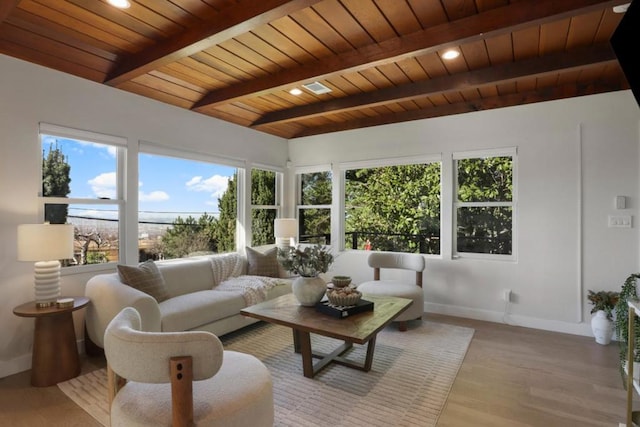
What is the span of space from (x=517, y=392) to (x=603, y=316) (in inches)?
63.8

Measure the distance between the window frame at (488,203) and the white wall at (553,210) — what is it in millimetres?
53

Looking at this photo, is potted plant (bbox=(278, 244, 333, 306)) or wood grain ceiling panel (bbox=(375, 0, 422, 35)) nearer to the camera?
wood grain ceiling panel (bbox=(375, 0, 422, 35))

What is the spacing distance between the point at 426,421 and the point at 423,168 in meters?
3.22

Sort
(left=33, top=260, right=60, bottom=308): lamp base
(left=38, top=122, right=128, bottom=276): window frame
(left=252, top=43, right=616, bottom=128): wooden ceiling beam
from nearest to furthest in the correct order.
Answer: (left=33, top=260, right=60, bottom=308): lamp base < (left=252, top=43, right=616, bottom=128): wooden ceiling beam < (left=38, top=122, right=128, bottom=276): window frame

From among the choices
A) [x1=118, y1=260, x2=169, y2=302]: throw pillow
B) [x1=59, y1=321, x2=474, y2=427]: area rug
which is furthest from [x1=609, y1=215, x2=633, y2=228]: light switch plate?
[x1=118, y1=260, x2=169, y2=302]: throw pillow

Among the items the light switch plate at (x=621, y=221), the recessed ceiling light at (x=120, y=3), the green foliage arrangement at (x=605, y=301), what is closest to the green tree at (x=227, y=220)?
the recessed ceiling light at (x=120, y=3)

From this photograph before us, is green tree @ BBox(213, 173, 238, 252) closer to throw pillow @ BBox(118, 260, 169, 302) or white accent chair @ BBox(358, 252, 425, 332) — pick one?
throw pillow @ BBox(118, 260, 169, 302)

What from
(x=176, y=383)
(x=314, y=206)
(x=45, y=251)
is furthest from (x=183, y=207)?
(x=176, y=383)

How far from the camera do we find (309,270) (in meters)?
2.76

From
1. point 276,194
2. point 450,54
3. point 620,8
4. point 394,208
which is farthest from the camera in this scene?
point 276,194

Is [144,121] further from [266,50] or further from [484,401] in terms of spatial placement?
[484,401]

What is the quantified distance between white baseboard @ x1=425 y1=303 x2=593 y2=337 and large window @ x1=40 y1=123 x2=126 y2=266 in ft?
12.7

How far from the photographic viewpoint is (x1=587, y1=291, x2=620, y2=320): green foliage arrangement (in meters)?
3.20

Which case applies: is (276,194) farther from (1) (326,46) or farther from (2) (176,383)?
(2) (176,383)
